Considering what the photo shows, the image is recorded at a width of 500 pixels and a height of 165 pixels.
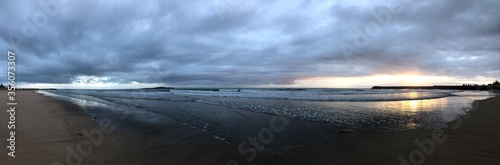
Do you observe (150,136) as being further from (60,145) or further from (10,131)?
(10,131)

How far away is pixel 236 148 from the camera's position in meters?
6.62

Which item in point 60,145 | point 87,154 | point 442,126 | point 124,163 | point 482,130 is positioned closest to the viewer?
point 124,163

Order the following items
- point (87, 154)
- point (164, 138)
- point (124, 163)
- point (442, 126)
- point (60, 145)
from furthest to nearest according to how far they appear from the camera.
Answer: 1. point (442, 126)
2. point (164, 138)
3. point (60, 145)
4. point (87, 154)
5. point (124, 163)

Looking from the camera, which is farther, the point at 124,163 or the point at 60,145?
the point at 60,145

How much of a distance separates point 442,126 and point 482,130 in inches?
44.0

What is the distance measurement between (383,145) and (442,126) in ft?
14.7

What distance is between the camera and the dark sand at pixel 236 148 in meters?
5.46

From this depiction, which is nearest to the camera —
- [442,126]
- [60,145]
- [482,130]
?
[60,145]

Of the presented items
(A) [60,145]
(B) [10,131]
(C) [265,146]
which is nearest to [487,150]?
(C) [265,146]

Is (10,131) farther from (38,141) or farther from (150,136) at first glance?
(150,136)

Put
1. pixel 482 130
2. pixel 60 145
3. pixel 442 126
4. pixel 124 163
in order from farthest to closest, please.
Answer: pixel 442 126, pixel 482 130, pixel 60 145, pixel 124 163

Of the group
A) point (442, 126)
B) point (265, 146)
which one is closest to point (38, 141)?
point (265, 146)

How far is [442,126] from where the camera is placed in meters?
9.30

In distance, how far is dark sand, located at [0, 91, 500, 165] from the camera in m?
5.46
